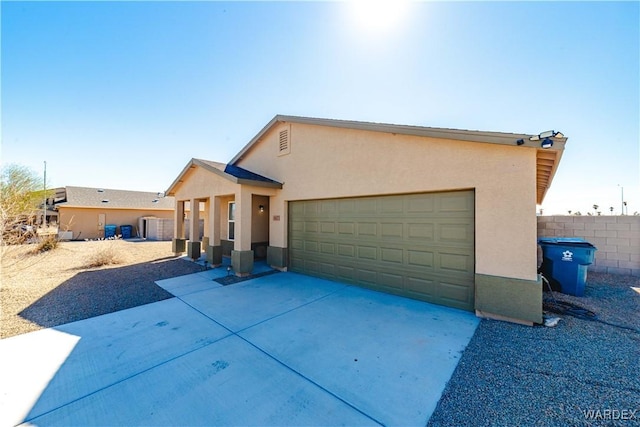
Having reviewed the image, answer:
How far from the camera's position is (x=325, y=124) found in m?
7.82

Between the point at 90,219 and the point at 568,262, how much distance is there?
101 feet

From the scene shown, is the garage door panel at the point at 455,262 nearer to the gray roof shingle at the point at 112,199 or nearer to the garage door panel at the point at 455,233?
the garage door panel at the point at 455,233

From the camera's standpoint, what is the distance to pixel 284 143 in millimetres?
9375

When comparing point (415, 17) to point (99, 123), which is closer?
point (415, 17)

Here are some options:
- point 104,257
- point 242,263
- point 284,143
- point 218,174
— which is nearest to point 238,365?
point 242,263

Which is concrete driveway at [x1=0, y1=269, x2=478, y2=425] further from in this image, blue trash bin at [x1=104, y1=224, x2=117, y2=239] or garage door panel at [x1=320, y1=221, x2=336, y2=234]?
blue trash bin at [x1=104, y1=224, x2=117, y2=239]

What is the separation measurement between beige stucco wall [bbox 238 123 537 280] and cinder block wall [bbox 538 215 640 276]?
563 centimetres

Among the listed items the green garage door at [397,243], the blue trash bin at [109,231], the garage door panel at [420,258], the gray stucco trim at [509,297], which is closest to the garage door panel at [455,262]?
the green garage door at [397,243]

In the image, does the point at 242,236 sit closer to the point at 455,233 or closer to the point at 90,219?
the point at 455,233

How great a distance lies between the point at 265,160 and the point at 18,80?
8.27m

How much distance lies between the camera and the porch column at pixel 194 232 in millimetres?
11023

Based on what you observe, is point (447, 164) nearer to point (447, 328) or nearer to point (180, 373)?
point (447, 328)

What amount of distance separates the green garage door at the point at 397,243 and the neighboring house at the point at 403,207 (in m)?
0.03

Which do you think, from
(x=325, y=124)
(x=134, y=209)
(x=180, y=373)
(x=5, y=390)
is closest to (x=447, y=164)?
(x=325, y=124)
